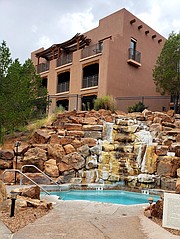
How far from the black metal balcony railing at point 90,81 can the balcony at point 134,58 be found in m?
3.30

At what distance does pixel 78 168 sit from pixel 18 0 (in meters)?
7.70

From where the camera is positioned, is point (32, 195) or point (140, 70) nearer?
point (32, 195)

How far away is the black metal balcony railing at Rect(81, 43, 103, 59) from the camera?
71.3ft

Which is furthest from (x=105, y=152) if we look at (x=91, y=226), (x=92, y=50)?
(x=92, y=50)

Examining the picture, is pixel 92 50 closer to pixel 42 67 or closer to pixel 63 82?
pixel 63 82

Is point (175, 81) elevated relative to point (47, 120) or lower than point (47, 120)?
elevated

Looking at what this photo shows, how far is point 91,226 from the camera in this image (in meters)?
4.68

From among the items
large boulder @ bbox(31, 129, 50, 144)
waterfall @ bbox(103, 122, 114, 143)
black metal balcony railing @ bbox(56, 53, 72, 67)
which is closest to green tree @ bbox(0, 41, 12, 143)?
large boulder @ bbox(31, 129, 50, 144)

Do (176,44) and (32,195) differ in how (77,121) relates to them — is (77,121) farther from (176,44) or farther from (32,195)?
(176,44)

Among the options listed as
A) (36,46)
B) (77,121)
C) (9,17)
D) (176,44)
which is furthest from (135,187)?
(36,46)

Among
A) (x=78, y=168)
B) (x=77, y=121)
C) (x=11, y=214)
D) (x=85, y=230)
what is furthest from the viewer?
(x=77, y=121)

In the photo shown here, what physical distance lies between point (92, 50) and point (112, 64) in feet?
9.58

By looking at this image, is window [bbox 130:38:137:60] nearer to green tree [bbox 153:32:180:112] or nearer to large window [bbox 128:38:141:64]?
large window [bbox 128:38:141:64]

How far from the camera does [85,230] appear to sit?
443 cm
